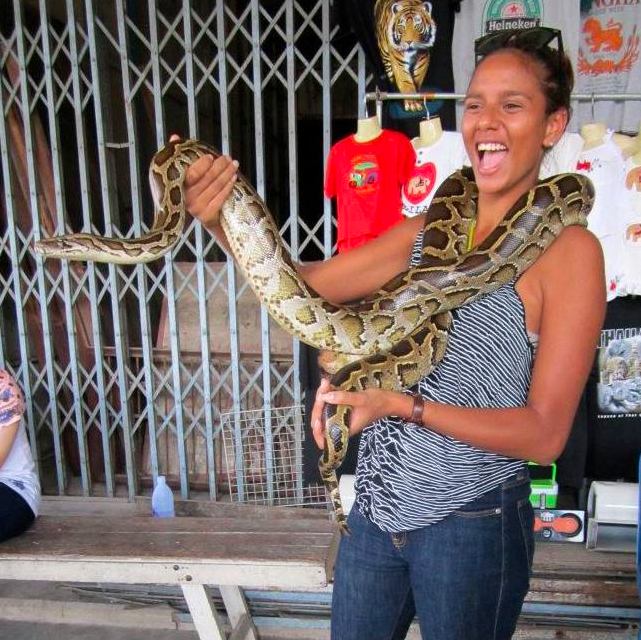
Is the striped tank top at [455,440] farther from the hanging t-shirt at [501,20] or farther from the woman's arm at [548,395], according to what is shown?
the hanging t-shirt at [501,20]

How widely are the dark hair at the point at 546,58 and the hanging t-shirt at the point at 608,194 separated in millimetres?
1803

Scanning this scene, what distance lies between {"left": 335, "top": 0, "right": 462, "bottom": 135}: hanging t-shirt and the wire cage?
2.00 m

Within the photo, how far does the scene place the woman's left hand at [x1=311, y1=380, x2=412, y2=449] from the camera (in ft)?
4.45

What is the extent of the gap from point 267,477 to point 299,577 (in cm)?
164

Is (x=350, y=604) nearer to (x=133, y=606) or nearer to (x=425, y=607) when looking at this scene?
(x=425, y=607)

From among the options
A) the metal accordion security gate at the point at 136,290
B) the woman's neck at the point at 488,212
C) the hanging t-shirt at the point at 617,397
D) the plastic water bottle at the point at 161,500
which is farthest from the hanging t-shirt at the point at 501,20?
the plastic water bottle at the point at 161,500

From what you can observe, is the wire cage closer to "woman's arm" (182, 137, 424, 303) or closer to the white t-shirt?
the white t-shirt

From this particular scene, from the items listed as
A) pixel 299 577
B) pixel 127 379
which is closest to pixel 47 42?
pixel 127 379

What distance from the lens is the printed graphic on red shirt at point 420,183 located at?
10.8 feet

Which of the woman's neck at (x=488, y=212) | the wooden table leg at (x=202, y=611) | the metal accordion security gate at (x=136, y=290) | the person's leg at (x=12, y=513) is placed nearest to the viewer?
the woman's neck at (x=488, y=212)

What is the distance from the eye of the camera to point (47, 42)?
13.4 ft

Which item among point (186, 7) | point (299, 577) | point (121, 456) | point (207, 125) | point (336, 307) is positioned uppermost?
point (186, 7)

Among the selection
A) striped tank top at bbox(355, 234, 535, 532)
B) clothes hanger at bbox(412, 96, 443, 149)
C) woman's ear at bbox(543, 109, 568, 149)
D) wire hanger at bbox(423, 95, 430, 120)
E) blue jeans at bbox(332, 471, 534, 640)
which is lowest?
blue jeans at bbox(332, 471, 534, 640)

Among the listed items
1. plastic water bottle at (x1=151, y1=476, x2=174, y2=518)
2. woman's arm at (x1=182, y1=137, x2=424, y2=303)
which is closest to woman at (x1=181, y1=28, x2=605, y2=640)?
woman's arm at (x1=182, y1=137, x2=424, y2=303)
